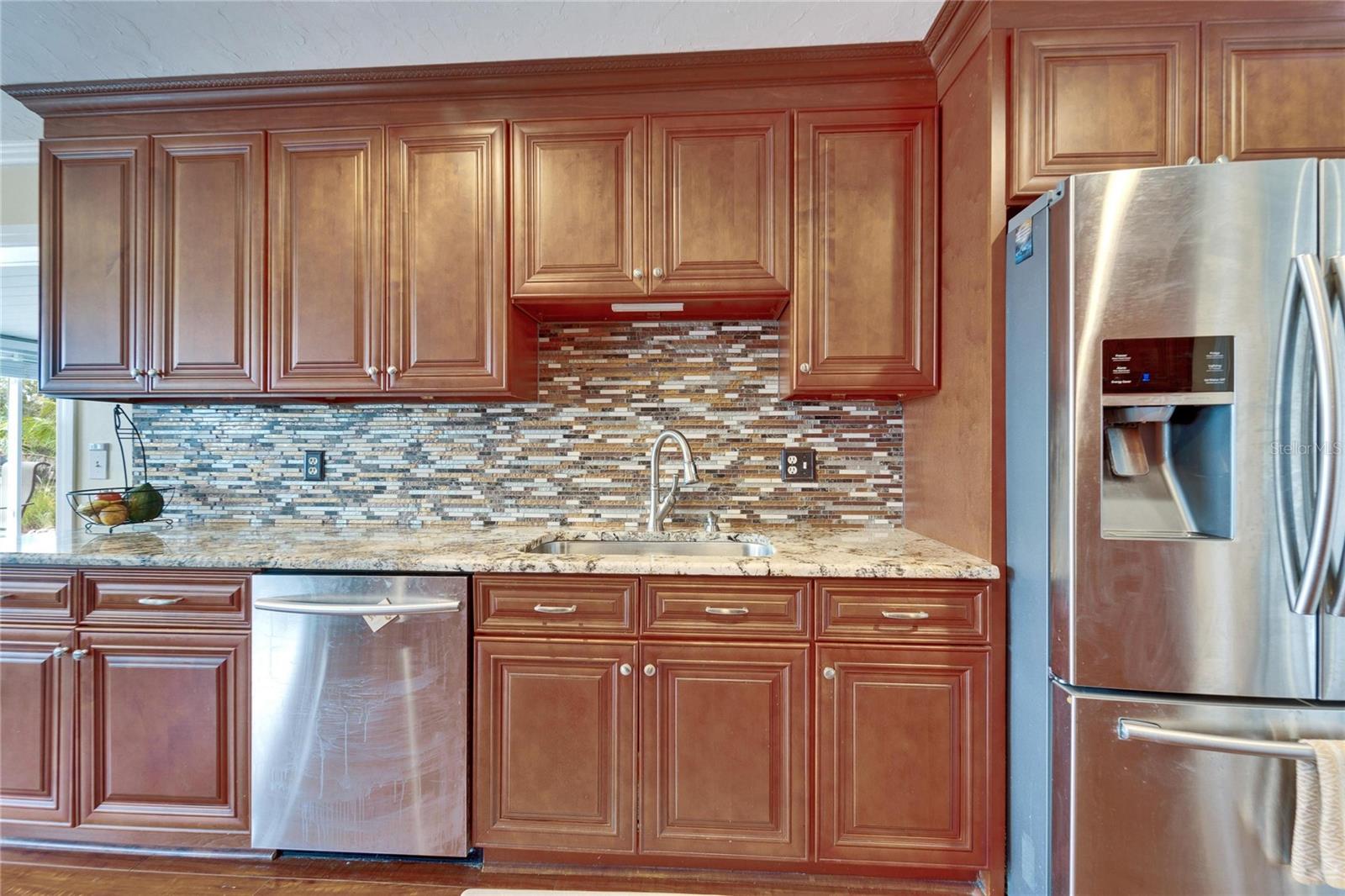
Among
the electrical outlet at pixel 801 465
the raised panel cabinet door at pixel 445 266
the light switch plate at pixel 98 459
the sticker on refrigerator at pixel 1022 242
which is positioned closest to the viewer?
the sticker on refrigerator at pixel 1022 242

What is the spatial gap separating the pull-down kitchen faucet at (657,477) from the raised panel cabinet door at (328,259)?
0.97m

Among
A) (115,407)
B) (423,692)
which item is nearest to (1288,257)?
(423,692)

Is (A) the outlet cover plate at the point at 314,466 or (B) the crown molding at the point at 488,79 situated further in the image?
(A) the outlet cover plate at the point at 314,466

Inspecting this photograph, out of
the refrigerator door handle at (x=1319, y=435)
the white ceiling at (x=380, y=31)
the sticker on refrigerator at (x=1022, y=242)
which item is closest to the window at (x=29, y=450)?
the white ceiling at (x=380, y=31)

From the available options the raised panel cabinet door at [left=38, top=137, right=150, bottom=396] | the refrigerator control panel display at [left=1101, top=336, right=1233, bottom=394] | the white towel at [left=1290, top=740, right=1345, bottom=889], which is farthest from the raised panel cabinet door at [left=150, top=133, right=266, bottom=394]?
the white towel at [left=1290, top=740, right=1345, bottom=889]

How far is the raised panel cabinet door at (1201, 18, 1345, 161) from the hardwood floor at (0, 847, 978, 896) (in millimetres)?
2130

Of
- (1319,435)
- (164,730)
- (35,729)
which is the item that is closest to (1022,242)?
(1319,435)

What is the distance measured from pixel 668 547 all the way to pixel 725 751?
727 mm

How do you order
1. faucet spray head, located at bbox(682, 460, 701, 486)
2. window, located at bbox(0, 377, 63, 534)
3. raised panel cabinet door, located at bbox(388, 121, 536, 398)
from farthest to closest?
1. window, located at bbox(0, 377, 63, 534)
2. faucet spray head, located at bbox(682, 460, 701, 486)
3. raised panel cabinet door, located at bbox(388, 121, 536, 398)

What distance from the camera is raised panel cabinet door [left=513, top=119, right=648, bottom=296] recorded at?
182cm

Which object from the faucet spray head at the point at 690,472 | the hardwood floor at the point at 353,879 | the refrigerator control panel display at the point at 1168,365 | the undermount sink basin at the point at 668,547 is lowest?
the hardwood floor at the point at 353,879

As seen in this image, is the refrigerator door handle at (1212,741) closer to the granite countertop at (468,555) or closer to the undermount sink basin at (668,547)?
the granite countertop at (468,555)

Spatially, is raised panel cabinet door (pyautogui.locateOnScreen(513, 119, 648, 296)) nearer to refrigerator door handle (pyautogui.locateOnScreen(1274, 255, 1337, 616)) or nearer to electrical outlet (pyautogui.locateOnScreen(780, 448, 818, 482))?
electrical outlet (pyautogui.locateOnScreen(780, 448, 818, 482))

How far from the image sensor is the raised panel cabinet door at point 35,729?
64.8 inches
